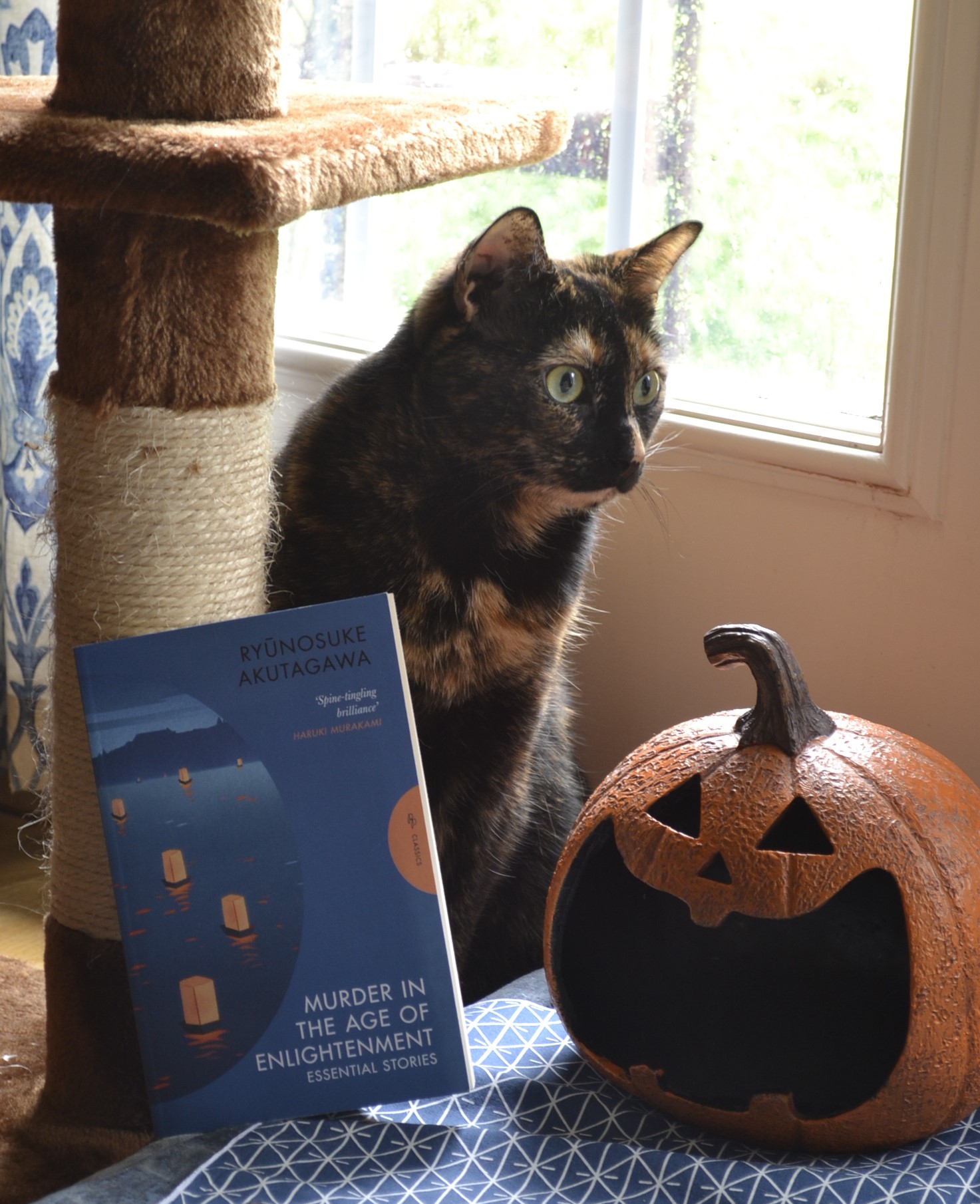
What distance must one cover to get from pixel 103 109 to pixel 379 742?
532 millimetres

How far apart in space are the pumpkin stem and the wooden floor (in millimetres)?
814

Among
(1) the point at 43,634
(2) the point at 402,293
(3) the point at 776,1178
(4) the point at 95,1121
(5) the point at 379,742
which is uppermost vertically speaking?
(2) the point at 402,293

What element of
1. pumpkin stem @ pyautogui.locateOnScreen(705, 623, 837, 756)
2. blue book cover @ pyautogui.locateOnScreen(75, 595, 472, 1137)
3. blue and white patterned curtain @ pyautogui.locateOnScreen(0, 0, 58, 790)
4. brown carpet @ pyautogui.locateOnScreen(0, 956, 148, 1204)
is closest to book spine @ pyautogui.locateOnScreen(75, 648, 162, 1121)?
blue book cover @ pyautogui.locateOnScreen(75, 595, 472, 1137)

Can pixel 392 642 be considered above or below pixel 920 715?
above

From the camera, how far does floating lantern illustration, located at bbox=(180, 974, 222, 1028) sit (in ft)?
3.25

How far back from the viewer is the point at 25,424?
165cm

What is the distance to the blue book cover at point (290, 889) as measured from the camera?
982 mm

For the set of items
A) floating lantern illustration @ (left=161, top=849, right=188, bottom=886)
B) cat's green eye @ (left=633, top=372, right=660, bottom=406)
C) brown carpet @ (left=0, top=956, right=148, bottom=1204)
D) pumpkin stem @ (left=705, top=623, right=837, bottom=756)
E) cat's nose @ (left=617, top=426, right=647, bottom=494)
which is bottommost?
brown carpet @ (left=0, top=956, right=148, bottom=1204)

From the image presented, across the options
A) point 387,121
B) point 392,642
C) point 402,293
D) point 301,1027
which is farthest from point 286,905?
point 402,293

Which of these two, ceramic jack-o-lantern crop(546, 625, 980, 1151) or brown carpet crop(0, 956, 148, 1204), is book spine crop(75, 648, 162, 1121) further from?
ceramic jack-o-lantern crop(546, 625, 980, 1151)

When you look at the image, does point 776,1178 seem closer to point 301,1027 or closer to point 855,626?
point 301,1027

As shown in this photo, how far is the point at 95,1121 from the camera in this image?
1116 millimetres

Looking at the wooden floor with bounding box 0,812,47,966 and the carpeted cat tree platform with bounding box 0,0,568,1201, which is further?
the wooden floor with bounding box 0,812,47,966

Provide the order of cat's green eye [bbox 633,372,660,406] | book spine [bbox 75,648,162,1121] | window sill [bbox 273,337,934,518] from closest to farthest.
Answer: book spine [bbox 75,648,162,1121] → cat's green eye [bbox 633,372,660,406] → window sill [bbox 273,337,934,518]
